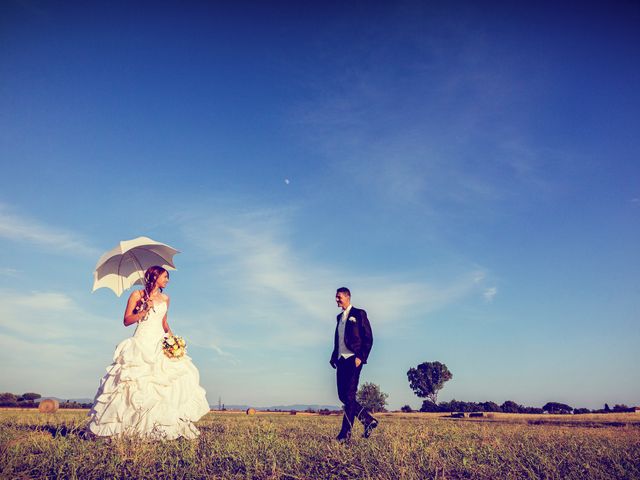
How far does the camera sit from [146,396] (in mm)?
7938

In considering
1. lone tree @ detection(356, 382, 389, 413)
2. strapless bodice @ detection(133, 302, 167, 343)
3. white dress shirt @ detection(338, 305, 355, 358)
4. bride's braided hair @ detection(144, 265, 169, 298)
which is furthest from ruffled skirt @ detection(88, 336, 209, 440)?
lone tree @ detection(356, 382, 389, 413)

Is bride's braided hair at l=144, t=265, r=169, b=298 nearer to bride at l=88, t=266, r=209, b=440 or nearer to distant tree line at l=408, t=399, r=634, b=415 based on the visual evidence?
bride at l=88, t=266, r=209, b=440

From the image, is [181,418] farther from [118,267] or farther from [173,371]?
[118,267]

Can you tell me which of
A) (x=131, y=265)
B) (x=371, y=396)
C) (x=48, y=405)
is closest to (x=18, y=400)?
(x=48, y=405)

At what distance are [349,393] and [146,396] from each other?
3.66 m

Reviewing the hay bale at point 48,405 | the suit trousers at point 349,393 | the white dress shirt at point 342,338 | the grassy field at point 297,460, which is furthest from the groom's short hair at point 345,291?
the hay bale at point 48,405

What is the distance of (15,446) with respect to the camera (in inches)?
240

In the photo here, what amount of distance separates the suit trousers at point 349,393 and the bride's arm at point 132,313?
386cm

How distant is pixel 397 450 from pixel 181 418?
Result: 161 inches

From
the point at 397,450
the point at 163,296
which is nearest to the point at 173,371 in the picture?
the point at 163,296

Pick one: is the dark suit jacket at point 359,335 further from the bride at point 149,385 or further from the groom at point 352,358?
the bride at point 149,385

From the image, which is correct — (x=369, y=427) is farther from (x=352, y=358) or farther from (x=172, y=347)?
(x=172, y=347)

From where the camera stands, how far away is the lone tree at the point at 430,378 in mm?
98125

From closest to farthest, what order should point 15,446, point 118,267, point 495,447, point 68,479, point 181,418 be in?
point 68,479
point 15,446
point 495,447
point 181,418
point 118,267
